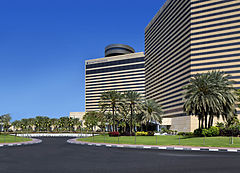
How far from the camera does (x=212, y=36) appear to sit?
346 ft

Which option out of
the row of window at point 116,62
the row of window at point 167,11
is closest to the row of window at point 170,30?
the row of window at point 167,11

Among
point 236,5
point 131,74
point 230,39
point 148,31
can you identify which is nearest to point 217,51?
point 230,39

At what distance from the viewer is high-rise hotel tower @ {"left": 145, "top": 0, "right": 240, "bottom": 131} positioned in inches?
4008

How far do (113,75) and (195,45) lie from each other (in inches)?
3145

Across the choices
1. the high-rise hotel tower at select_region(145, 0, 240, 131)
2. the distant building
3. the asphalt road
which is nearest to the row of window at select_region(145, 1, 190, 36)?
the high-rise hotel tower at select_region(145, 0, 240, 131)

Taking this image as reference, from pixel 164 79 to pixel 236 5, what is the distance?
44.7 meters

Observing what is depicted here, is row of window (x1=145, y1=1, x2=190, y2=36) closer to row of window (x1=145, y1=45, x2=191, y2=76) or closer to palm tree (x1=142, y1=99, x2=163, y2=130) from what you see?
row of window (x1=145, y1=45, x2=191, y2=76)

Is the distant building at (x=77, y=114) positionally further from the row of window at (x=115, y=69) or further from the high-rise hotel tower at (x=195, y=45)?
the high-rise hotel tower at (x=195, y=45)

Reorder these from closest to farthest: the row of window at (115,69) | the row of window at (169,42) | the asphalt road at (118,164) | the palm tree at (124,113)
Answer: the asphalt road at (118,164), the palm tree at (124,113), the row of window at (169,42), the row of window at (115,69)

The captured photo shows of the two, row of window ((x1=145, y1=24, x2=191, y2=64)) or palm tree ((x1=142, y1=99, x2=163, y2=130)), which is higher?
row of window ((x1=145, y1=24, x2=191, y2=64))

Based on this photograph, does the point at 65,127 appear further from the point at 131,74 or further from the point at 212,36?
the point at 212,36

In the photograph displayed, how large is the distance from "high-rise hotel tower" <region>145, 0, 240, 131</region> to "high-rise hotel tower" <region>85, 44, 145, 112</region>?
43.0m

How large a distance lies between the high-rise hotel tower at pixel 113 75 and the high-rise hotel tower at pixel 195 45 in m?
43.0

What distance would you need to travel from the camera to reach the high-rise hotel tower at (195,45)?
101812mm
